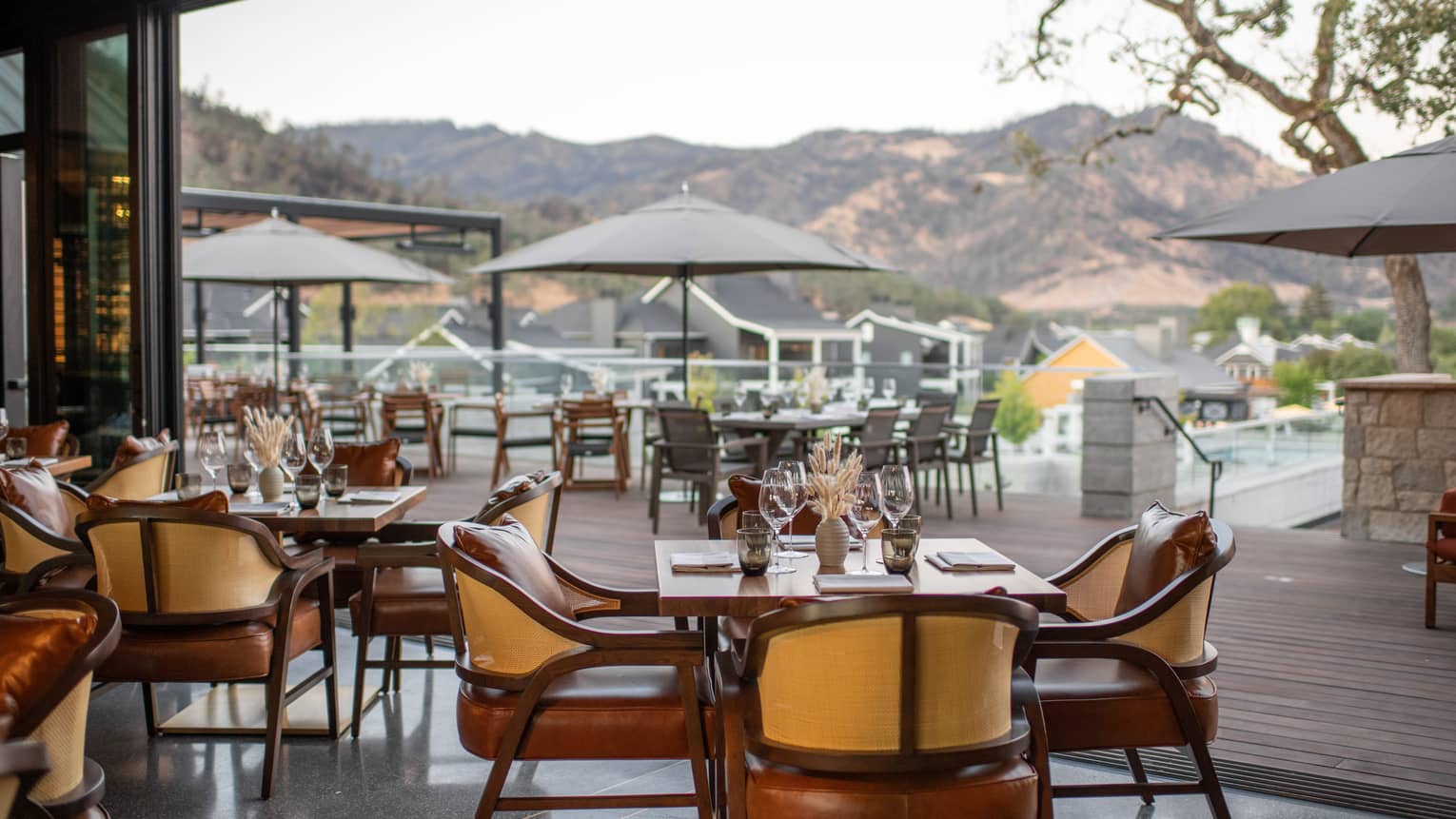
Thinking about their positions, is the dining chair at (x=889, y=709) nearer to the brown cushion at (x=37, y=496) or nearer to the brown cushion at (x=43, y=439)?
the brown cushion at (x=37, y=496)

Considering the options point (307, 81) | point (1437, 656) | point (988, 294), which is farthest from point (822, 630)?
point (988, 294)

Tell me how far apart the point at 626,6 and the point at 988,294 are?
65.7 feet

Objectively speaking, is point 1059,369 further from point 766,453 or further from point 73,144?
point 73,144

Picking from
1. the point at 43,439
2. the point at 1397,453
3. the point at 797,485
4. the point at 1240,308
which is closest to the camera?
the point at 797,485

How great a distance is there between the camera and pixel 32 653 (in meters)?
2.00

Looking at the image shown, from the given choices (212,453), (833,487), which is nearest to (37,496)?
(212,453)

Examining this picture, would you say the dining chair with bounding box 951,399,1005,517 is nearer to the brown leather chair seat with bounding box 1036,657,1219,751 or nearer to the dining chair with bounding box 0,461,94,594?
the brown leather chair seat with bounding box 1036,657,1219,751

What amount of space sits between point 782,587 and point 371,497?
209 centimetres

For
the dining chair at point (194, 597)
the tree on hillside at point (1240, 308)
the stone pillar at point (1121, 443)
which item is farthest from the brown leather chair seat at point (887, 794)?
the tree on hillside at point (1240, 308)

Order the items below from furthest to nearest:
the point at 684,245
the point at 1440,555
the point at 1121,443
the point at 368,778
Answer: the point at 1121,443 < the point at 684,245 < the point at 1440,555 < the point at 368,778

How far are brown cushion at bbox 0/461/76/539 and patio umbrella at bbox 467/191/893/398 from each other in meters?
4.00

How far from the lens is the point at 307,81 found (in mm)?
46125

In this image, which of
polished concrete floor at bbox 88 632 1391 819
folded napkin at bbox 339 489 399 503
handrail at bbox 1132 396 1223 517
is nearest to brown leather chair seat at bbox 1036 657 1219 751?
polished concrete floor at bbox 88 632 1391 819

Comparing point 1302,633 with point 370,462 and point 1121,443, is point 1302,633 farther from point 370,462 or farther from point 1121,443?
point 370,462
